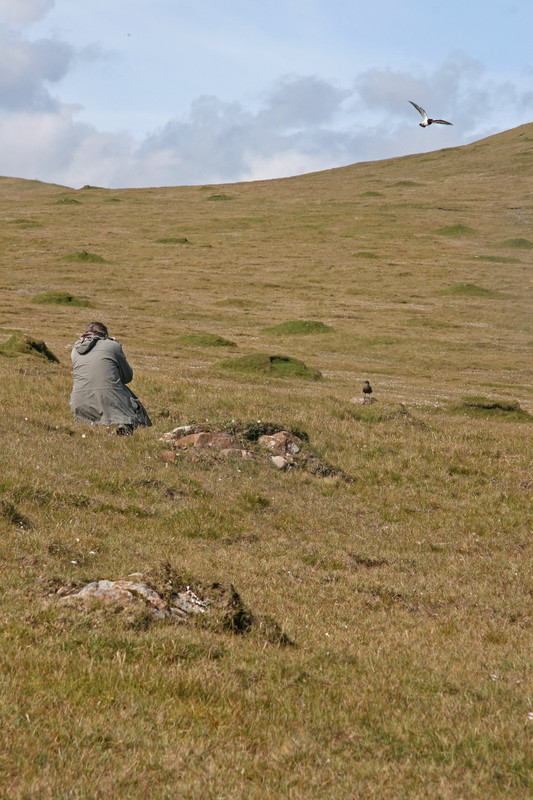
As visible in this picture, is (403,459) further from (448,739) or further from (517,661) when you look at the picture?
(448,739)

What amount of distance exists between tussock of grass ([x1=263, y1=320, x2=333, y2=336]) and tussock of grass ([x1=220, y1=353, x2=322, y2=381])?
55.7ft

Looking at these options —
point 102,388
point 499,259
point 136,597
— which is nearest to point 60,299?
point 102,388

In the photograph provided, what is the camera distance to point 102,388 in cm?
1617

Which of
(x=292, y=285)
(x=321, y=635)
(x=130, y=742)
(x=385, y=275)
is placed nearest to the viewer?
(x=130, y=742)

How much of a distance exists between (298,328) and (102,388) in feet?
121

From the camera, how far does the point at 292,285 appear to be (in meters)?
72.8

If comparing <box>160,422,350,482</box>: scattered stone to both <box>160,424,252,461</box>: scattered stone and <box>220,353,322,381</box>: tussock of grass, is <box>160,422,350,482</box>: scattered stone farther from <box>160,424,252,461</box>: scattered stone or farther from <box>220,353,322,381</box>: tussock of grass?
<box>220,353,322,381</box>: tussock of grass

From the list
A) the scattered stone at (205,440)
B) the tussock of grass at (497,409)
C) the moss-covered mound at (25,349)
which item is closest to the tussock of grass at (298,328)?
the tussock of grass at (497,409)

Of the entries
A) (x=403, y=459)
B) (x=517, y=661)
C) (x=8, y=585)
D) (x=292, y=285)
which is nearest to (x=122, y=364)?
(x=403, y=459)

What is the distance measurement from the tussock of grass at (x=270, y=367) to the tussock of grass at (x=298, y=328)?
1699cm

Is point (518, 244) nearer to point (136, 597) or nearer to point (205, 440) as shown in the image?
point (205, 440)

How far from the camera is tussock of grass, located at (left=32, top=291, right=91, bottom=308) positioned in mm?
55344

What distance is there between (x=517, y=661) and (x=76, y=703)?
4440mm

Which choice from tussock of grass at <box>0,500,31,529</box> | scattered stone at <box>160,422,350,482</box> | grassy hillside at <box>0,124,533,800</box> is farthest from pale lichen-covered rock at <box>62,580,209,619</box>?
scattered stone at <box>160,422,350,482</box>
